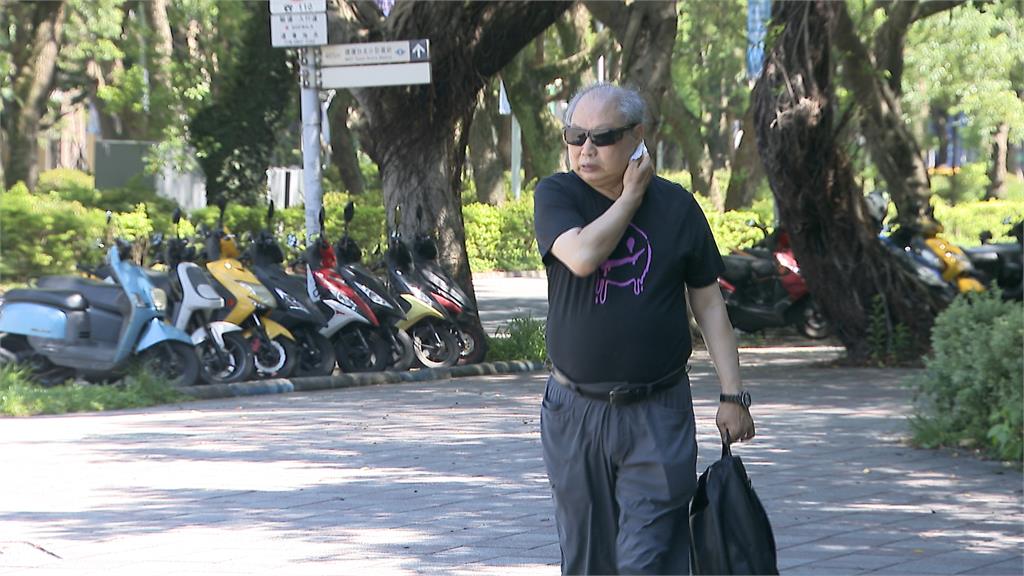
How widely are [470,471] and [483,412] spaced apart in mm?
2791

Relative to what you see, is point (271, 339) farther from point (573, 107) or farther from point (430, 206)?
point (573, 107)

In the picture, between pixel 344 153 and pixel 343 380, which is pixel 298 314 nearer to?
pixel 343 380

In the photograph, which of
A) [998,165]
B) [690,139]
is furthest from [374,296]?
[998,165]

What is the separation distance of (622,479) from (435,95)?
36.4 feet

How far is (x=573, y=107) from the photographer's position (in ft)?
14.8

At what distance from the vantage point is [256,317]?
13102 mm

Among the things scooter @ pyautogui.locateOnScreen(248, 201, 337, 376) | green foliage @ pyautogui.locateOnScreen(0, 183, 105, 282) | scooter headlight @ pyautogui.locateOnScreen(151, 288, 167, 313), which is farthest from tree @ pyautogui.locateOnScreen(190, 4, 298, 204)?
scooter headlight @ pyautogui.locateOnScreen(151, 288, 167, 313)

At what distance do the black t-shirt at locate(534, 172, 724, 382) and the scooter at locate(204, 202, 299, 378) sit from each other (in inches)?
342

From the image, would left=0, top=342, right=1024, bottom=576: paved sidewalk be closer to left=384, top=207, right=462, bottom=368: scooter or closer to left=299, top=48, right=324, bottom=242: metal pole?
left=384, top=207, right=462, bottom=368: scooter

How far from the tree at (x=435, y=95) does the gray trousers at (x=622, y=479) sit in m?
10.8

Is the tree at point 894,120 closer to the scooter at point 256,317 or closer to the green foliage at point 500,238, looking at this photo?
the scooter at point 256,317

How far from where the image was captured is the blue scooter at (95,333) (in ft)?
40.5

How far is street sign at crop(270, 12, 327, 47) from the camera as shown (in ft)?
48.2

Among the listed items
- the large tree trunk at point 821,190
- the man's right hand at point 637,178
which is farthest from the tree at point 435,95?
the man's right hand at point 637,178
